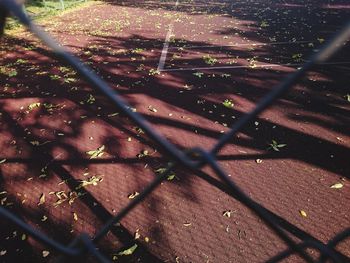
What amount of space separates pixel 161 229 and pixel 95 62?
716cm

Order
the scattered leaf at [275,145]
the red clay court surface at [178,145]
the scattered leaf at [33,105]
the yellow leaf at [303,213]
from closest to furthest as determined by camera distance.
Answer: the red clay court surface at [178,145] → the yellow leaf at [303,213] → the scattered leaf at [275,145] → the scattered leaf at [33,105]

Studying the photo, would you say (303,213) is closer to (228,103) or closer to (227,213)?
(227,213)

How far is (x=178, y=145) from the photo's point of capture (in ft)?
17.3

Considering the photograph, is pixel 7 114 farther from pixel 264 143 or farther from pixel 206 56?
pixel 206 56

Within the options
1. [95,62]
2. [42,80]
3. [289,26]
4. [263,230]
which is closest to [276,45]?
[289,26]

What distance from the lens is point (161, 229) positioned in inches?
145

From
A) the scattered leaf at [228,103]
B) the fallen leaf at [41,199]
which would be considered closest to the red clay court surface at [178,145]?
the fallen leaf at [41,199]

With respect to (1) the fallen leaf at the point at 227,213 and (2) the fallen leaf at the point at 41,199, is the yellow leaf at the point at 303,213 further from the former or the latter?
(2) the fallen leaf at the point at 41,199

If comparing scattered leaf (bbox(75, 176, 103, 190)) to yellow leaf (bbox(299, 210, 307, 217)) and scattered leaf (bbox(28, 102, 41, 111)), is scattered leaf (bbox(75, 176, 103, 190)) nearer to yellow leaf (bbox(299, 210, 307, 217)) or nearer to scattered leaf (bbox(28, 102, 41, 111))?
yellow leaf (bbox(299, 210, 307, 217))

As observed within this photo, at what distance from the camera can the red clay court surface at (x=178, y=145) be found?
3.63 meters

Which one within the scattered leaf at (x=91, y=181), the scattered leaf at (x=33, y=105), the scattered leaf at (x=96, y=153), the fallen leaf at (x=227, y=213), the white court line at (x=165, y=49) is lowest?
the white court line at (x=165, y=49)

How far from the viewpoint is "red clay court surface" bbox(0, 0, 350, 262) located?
3.63 metres

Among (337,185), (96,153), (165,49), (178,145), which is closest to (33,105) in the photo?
(96,153)

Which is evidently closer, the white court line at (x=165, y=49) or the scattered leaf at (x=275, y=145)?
the scattered leaf at (x=275, y=145)
